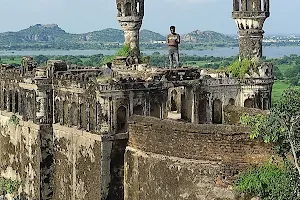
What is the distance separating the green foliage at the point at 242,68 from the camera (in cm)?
2916

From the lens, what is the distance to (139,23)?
111 ft

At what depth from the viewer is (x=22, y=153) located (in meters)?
29.8

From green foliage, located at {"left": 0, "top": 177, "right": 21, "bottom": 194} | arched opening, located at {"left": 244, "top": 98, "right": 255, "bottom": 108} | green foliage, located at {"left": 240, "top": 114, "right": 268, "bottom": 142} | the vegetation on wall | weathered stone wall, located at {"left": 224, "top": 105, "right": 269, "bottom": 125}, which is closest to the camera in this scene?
the vegetation on wall

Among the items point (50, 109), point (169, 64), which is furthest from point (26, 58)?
point (169, 64)

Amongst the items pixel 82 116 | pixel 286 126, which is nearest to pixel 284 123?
pixel 286 126

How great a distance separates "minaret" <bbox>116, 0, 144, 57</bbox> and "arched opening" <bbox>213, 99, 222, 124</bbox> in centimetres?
665

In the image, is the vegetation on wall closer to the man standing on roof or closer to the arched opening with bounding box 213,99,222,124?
the arched opening with bounding box 213,99,222,124

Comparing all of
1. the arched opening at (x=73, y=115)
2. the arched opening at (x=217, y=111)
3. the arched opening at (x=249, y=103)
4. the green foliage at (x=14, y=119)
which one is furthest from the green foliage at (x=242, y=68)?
the green foliage at (x=14, y=119)

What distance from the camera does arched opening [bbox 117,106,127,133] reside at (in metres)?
24.7

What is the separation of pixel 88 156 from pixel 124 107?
2340 millimetres

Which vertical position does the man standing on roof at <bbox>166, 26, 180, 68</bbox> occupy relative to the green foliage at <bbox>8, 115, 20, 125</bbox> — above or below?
above

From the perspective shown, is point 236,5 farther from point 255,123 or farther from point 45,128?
point 255,123

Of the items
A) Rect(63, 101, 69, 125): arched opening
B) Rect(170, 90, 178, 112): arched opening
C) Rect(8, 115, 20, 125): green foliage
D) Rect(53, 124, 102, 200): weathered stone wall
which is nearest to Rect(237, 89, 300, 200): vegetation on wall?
Rect(53, 124, 102, 200): weathered stone wall

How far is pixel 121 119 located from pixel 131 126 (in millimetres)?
3563
